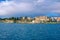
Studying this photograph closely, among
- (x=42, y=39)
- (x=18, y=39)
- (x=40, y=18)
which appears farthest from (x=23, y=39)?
(x=40, y=18)

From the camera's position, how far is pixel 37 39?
121 feet

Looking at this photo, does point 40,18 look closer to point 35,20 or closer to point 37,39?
point 35,20

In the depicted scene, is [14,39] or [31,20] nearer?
[14,39]

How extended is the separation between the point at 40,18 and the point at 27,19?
1323 centimetres

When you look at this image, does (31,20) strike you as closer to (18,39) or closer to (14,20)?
(14,20)

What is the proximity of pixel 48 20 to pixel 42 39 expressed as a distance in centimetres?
16304

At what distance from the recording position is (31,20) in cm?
19938

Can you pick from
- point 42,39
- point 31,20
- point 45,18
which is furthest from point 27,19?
point 42,39

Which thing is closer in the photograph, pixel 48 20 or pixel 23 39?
pixel 23 39

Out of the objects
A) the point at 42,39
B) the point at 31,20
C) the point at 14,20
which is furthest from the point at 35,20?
the point at 42,39

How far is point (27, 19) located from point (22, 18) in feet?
17.6

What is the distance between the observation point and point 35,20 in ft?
651

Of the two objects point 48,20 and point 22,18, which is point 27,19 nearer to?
point 22,18

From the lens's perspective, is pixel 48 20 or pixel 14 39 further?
pixel 48 20
